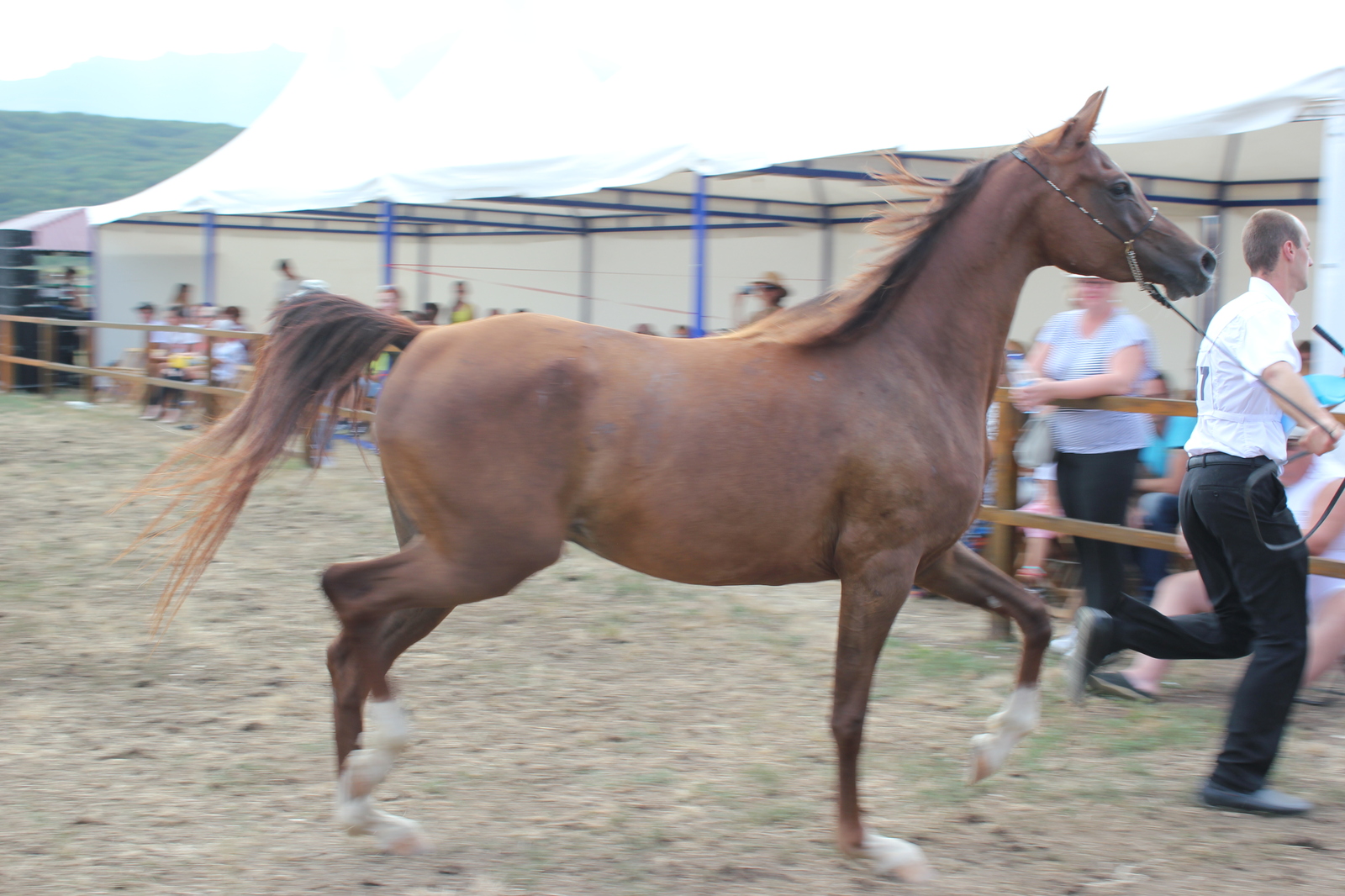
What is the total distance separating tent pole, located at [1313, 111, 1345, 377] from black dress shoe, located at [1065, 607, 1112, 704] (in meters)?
2.30

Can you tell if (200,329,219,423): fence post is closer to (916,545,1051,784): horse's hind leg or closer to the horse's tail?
the horse's tail

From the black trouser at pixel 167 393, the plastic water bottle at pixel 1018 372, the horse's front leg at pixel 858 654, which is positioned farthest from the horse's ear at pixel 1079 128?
the black trouser at pixel 167 393

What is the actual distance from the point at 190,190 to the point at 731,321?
7354mm

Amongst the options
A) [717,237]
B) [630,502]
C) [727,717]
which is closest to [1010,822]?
[727,717]

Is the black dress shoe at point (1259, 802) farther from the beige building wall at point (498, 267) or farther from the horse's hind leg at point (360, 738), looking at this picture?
the beige building wall at point (498, 267)

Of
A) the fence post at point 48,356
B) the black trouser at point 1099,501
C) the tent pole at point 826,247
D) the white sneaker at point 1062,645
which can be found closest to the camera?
the black trouser at point 1099,501

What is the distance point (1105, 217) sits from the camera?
3.12m

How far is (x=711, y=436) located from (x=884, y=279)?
719 millimetres

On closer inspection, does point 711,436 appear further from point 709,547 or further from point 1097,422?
point 1097,422

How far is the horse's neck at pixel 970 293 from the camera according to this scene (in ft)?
10.2

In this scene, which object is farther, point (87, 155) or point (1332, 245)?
point (87, 155)

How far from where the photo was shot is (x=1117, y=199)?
10.2ft

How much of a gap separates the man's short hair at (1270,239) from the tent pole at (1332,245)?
2.26 meters

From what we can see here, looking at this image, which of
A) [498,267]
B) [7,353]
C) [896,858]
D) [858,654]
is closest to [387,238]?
[7,353]
